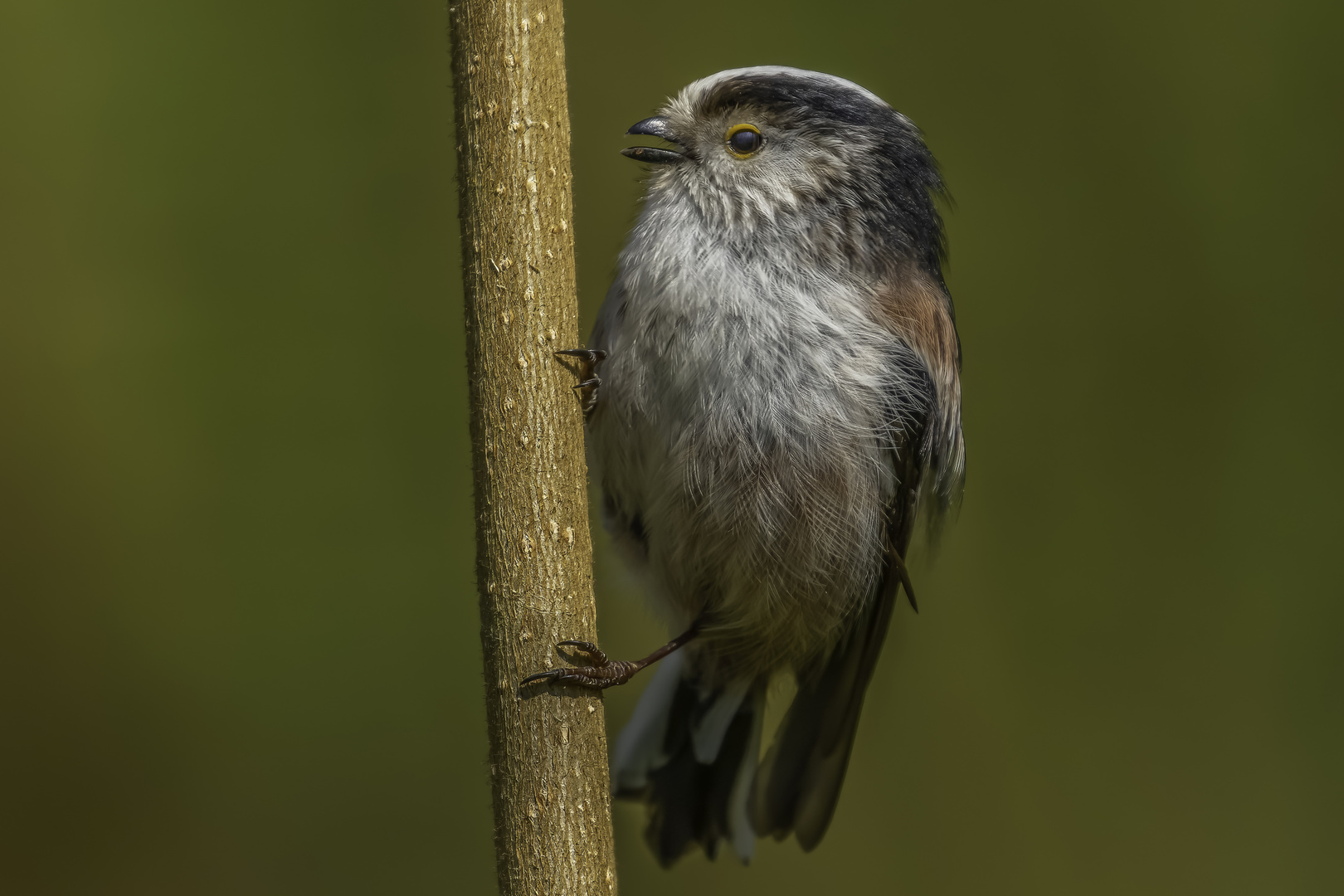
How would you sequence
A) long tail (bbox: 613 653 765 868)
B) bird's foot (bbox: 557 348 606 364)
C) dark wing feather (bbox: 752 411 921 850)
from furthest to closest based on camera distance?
long tail (bbox: 613 653 765 868), dark wing feather (bbox: 752 411 921 850), bird's foot (bbox: 557 348 606 364)

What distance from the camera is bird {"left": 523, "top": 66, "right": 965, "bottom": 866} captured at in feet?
4.92

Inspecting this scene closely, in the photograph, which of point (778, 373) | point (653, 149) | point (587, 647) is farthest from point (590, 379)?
point (587, 647)

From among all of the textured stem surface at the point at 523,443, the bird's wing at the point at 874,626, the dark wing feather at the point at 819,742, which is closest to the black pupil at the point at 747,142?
the bird's wing at the point at 874,626

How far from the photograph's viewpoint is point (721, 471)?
1.54 meters

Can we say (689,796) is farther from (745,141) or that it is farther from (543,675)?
(745,141)

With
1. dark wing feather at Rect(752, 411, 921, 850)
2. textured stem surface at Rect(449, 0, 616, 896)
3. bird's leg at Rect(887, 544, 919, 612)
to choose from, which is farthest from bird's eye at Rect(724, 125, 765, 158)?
dark wing feather at Rect(752, 411, 921, 850)

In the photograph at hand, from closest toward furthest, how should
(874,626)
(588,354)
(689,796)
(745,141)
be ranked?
(588,354) → (745,141) → (874,626) → (689,796)

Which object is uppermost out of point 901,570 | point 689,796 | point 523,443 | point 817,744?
point 523,443

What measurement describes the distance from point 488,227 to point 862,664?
1182 millimetres

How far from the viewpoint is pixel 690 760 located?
2.05 metres

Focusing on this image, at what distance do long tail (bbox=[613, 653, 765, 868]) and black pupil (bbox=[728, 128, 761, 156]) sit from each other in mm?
1007

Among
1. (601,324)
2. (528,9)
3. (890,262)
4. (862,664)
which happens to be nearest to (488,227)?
(528,9)

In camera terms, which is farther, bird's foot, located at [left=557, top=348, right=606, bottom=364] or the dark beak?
the dark beak

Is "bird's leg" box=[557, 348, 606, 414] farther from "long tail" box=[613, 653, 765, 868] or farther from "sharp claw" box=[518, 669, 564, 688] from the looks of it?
"long tail" box=[613, 653, 765, 868]
